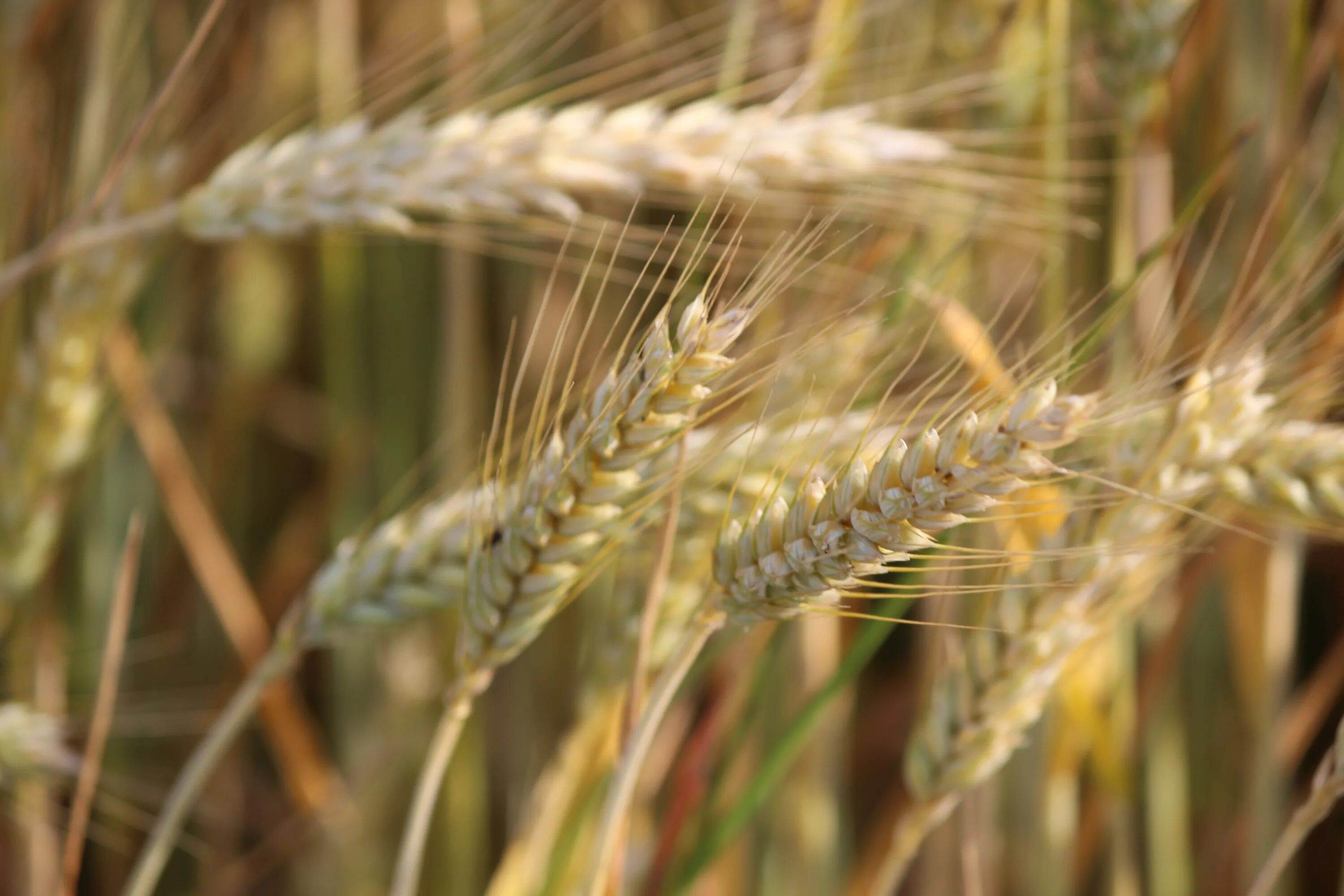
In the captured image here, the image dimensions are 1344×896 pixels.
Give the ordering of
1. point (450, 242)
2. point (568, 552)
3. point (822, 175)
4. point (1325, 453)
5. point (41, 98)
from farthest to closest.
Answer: point (41, 98) → point (450, 242) → point (822, 175) → point (1325, 453) → point (568, 552)

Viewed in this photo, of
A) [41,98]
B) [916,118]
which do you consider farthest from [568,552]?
[41,98]

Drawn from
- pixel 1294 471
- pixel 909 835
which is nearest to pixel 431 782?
pixel 909 835

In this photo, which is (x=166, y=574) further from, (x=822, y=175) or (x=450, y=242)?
(x=822, y=175)

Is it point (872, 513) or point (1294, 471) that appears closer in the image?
point (872, 513)

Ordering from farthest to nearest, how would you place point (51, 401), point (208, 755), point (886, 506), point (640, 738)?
point (51, 401), point (208, 755), point (640, 738), point (886, 506)

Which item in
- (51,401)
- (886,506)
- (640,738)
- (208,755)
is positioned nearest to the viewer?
(886,506)

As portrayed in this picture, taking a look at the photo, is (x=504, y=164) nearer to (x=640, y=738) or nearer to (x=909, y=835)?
(x=640, y=738)

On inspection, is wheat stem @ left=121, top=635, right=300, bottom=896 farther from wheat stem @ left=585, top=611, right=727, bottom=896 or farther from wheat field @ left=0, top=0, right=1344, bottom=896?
wheat stem @ left=585, top=611, right=727, bottom=896

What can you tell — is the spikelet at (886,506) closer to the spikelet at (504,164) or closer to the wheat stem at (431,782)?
the wheat stem at (431,782)
